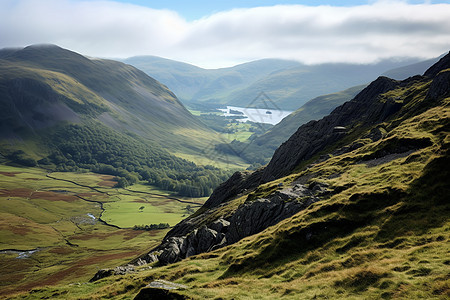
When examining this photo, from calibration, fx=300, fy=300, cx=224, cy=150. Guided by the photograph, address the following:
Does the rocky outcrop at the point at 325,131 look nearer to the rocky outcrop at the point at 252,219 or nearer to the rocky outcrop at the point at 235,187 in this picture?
the rocky outcrop at the point at 235,187

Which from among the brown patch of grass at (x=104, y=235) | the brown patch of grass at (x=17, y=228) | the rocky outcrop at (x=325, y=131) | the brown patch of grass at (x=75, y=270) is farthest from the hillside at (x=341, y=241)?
the brown patch of grass at (x=17, y=228)

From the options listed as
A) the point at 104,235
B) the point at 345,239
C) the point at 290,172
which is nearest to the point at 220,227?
the point at 345,239

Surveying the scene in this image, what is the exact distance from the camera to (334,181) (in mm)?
54531

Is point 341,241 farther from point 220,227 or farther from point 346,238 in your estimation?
point 220,227

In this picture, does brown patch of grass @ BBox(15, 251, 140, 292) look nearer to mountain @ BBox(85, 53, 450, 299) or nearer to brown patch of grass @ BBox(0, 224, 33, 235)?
mountain @ BBox(85, 53, 450, 299)

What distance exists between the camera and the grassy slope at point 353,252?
973 inches

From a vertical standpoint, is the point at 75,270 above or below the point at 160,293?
below

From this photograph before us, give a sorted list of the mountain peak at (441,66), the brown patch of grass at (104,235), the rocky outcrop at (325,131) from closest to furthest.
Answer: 1. the rocky outcrop at (325,131)
2. the mountain peak at (441,66)
3. the brown patch of grass at (104,235)

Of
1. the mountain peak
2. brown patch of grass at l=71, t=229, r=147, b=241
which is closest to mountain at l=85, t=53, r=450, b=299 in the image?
the mountain peak

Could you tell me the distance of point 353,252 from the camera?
3134 cm

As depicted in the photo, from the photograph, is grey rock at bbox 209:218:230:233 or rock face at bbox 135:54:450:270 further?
grey rock at bbox 209:218:230:233

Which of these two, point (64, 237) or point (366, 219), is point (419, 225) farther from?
point (64, 237)

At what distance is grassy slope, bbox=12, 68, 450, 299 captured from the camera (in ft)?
81.0

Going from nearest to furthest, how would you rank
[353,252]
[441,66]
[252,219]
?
[353,252] → [252,219] → [441,66]
